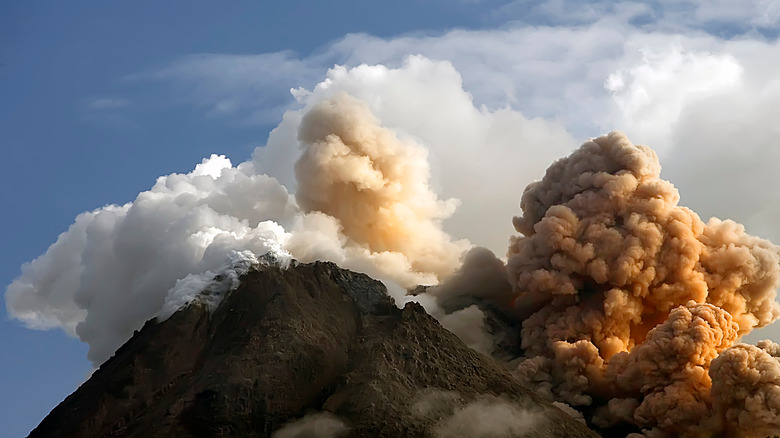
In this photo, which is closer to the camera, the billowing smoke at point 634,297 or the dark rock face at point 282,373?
the dark rock face at point 282,373

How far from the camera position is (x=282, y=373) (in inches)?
4085

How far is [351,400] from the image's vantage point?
101 m

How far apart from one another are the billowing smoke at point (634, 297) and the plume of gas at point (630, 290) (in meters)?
0.11

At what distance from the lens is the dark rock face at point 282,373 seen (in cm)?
9938

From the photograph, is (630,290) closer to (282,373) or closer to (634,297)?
(634,297)

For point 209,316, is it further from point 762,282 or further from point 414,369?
point 762,282

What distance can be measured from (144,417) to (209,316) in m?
13.6

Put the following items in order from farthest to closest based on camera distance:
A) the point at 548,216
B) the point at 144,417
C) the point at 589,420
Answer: the point at 548,216 < the point at 589,420 < the point at 144,417

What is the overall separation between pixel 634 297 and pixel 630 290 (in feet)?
2.29

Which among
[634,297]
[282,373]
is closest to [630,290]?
[634,297]

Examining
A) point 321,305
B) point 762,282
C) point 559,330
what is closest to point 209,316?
point 321,305

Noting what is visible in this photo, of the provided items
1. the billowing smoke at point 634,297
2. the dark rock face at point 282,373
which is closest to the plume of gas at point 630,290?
the billowing smoke at point 634,297

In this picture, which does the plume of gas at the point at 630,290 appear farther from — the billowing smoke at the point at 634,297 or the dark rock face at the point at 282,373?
the dark rock face at the point at 282,373

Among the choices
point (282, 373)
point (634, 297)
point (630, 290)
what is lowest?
point (282, 373)
